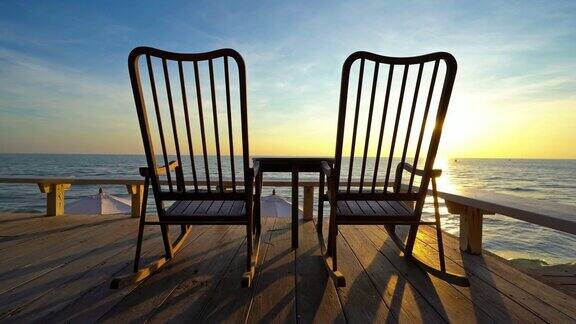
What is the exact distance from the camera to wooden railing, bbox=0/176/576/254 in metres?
1.34

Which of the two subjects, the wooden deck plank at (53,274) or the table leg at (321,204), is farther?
the table leg at (321,204)

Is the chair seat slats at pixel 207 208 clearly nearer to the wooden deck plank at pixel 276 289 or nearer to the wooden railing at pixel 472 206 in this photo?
the wooden deck plank at pixel 276 289

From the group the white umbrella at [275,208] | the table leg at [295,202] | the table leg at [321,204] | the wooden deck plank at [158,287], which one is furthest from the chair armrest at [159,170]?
the white umbrella at [275,208]

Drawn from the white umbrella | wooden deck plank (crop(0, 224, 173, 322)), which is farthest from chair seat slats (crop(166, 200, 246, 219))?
the white umbrella

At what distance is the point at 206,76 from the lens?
152cm

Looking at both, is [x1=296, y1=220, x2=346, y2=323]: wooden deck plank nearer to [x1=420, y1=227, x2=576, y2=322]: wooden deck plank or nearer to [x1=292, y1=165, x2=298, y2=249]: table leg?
[x1=292, y1=165, x2=298, y2=249]: table leg

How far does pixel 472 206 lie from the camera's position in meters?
1.84

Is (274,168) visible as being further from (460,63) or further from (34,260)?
(34,260)

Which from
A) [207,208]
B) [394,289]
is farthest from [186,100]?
[394,289]

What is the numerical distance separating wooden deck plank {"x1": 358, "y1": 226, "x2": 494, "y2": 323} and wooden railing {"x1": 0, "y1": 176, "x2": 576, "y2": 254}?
1.59 ft

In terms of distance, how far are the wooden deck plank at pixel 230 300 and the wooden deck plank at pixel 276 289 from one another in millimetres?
31

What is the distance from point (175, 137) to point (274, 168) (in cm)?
92

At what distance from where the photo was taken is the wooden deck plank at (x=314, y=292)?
3.78 ft

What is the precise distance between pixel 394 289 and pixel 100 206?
22.1ft
